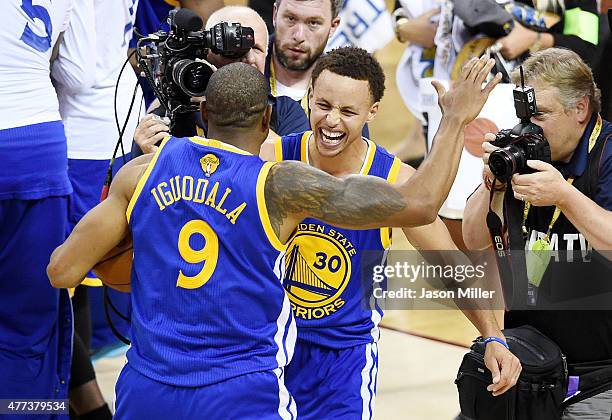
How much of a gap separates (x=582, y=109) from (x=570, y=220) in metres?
0.44

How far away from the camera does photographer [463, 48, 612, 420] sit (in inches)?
147

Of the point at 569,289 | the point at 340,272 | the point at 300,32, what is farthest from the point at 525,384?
the point at 300,32

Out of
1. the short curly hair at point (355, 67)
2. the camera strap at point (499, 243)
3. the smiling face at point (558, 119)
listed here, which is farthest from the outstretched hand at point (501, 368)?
the short curly hair at point (355, 67)

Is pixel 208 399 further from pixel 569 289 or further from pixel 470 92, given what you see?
pixel 569 289

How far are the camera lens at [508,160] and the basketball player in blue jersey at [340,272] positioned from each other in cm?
30

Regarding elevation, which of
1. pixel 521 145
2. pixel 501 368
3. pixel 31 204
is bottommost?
pixel 501 368

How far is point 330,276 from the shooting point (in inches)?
143

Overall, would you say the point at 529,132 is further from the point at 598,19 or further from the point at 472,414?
the point at 598,19

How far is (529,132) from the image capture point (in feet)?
11.7

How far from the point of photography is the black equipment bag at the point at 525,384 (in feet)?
12.4

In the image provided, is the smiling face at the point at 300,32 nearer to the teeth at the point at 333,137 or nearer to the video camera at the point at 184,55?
the video camera at the point at 184,55

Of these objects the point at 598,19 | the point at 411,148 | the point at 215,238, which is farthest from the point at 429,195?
the point at 411,148

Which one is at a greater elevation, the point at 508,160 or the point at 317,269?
the point at 508,160

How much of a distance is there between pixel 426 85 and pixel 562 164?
317 centimetres
